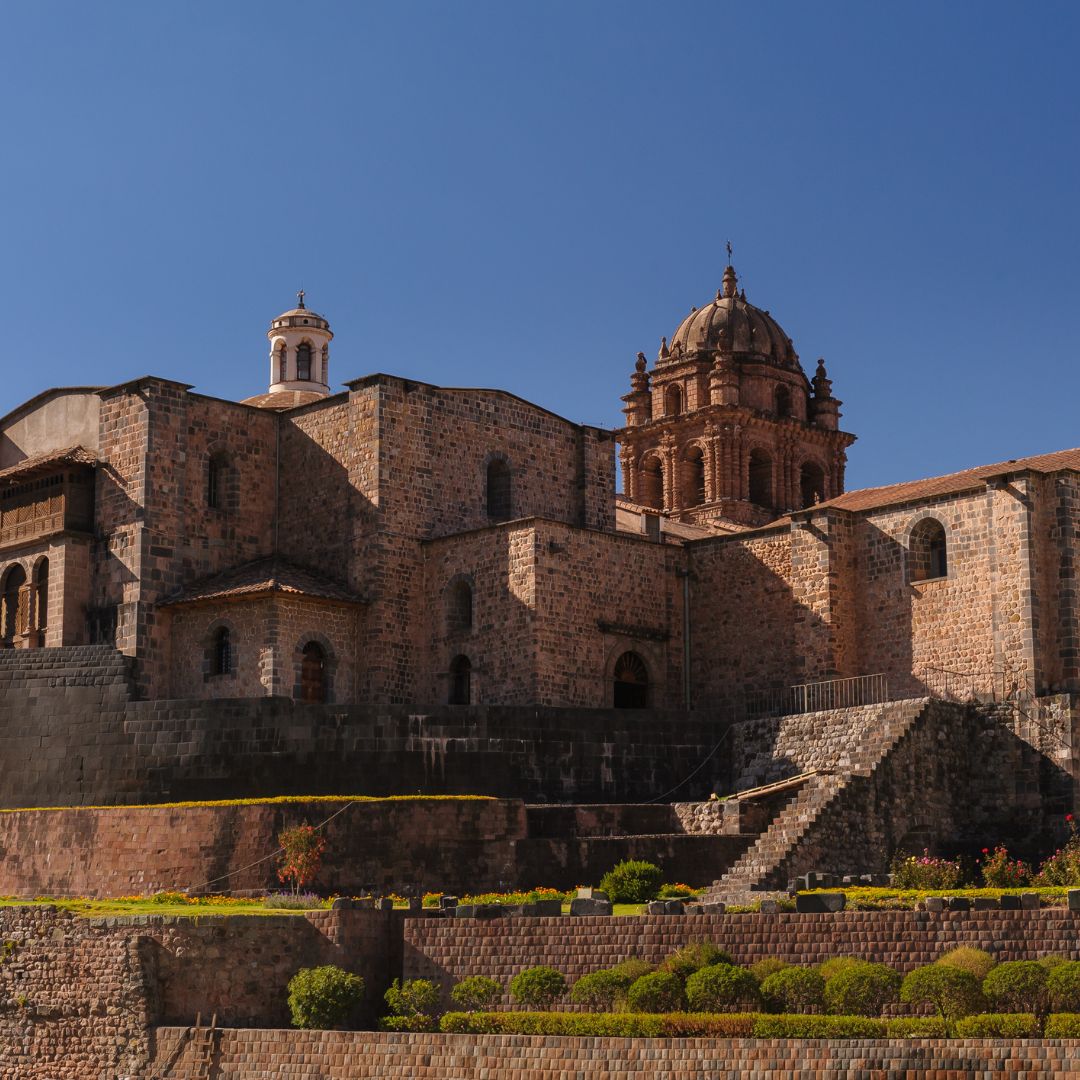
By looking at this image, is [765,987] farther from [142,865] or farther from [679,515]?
[679,515]

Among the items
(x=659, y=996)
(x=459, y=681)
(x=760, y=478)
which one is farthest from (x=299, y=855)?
(x=760, y=478)

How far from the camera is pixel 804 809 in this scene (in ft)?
111

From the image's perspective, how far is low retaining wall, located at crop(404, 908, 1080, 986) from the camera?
888 inches

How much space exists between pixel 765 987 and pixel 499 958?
4.15m

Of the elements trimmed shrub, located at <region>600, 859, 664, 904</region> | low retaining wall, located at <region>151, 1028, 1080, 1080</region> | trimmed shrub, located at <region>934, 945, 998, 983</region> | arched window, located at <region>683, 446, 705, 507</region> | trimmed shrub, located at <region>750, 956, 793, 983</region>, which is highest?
arched window, located at <region>683, 446, 705, 507</region>

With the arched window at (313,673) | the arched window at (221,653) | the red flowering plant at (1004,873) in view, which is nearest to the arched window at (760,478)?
the arched window at (313,673)

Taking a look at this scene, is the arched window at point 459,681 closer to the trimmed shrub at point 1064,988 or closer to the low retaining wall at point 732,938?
the low retaining wall at point 732,938

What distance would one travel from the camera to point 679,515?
200ft

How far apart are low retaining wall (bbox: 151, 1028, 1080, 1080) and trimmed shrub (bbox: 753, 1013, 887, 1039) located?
0.45m

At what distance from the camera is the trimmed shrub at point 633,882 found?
3139 centimetres

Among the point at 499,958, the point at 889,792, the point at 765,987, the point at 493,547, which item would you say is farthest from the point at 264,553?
the point at 765,987

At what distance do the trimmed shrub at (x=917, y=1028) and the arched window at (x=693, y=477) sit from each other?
133 feet

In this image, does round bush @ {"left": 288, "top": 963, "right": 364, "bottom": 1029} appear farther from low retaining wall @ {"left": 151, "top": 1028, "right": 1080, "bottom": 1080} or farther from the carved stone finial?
the carved stone finial

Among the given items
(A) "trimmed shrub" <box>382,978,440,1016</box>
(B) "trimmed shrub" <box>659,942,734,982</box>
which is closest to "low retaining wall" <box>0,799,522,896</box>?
(A) "trimmed shrub" <box>382,978,440,1016</box>
